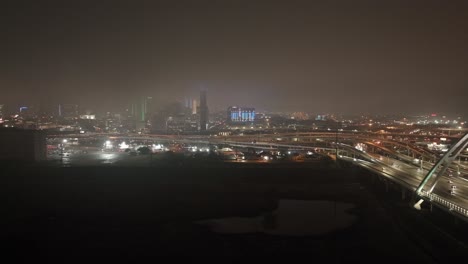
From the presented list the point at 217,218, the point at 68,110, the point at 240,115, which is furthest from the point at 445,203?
the point at 68,110

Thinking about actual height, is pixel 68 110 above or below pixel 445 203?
above

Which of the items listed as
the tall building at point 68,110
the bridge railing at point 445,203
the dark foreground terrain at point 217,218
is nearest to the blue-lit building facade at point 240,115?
the tall building at point 68,110

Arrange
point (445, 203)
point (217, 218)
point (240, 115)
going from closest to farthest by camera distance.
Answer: point (445, 203), point (217, 218), point (240, 115)

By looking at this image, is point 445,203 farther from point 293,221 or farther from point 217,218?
point 217,218

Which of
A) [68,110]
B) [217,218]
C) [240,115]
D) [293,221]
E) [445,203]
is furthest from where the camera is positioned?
[240,115]

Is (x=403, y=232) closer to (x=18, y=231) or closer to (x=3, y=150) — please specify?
(x=18, y=231)

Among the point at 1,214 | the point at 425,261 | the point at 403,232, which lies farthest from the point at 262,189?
the point at 1,214

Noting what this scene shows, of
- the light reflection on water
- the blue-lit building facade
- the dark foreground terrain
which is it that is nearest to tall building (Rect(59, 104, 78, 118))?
the blue-lit building facade
